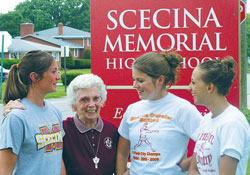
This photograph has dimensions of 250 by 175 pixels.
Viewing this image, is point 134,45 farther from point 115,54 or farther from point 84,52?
point 84,52

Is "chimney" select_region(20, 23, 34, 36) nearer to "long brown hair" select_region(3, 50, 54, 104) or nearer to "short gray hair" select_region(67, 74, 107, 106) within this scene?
"short gray hair" select_region(67, 74, 107, 106)

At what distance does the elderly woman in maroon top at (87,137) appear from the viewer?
3.07 meters

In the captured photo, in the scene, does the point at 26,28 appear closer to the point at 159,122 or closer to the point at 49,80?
the point at 49,80

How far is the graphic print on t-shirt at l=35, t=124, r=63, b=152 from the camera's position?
2680mm

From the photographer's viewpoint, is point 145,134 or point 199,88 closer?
point 199,88

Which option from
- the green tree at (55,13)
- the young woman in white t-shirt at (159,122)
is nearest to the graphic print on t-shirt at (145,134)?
the young woman in white t-shirt at (159,122)

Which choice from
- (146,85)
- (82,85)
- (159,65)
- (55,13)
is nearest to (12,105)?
(82,85)

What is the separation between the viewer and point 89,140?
10.2ft

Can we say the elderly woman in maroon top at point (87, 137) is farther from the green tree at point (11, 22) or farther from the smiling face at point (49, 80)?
the green tree at point (11, 22)

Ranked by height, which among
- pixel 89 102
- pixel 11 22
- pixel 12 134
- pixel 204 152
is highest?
pixel 11 22

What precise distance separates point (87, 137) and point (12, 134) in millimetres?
716

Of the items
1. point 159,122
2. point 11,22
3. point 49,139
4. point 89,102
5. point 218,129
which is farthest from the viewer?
point 11,22

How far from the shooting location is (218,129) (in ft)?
8.05

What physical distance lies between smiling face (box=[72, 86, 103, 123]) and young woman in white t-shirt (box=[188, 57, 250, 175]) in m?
0.76
